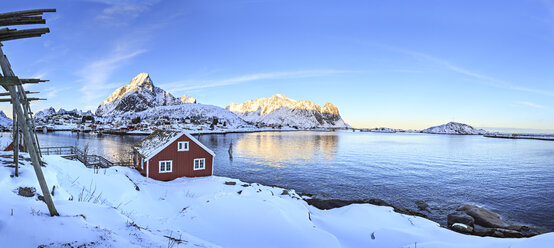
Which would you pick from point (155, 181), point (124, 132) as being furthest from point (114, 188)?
point (124, 132)

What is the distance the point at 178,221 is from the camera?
1395cm

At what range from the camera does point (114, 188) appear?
16.3 metres

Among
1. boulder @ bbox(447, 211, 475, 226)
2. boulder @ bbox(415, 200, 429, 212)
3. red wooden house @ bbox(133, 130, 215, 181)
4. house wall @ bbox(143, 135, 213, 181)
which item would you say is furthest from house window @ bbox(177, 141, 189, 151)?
boulder @ bbox(447, 211, 475, 226)

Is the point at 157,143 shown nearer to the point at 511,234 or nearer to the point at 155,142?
the point at 155,142

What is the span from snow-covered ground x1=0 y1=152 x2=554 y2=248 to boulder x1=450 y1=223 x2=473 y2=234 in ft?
12.9

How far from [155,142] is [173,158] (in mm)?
3688

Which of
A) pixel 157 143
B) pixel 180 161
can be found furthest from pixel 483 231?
pixel 157 143

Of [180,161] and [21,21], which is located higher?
[21,21]

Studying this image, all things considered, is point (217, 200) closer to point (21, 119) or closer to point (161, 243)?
point (161, 243)

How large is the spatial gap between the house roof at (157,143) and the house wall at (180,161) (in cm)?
35

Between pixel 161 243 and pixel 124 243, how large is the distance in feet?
3.59

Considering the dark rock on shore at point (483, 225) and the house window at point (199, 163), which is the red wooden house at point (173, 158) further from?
the dark rock on shore at point (483, 225)

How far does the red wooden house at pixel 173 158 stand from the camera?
2624cm

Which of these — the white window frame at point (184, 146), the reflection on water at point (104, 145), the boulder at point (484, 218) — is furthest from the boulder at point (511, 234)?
the reflection on water at point (104, 145)
